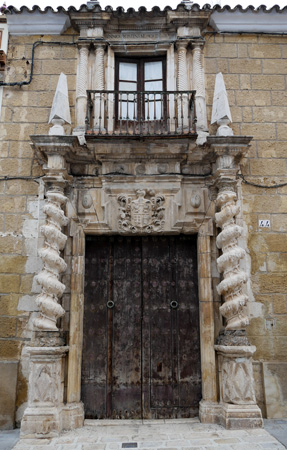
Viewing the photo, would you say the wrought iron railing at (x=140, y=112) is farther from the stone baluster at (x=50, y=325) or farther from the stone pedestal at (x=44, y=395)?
the stone pedestal at (x=44, y=395)

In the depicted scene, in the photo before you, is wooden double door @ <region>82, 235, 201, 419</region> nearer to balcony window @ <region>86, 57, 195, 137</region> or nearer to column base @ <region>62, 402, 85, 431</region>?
column base @ <region>62, 402, 85, 431</region>

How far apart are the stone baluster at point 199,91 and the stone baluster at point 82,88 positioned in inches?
61.7

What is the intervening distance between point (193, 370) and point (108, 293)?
1.47m

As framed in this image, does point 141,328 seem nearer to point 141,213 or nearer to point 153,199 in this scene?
point 141,213

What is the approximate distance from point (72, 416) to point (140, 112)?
Answer: 13.4 feet

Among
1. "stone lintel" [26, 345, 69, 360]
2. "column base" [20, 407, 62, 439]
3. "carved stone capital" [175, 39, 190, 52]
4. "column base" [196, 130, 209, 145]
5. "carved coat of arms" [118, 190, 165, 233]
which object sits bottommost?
"column base" [20, 407, 62, 439]

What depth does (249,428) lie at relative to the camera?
4254 millimetres

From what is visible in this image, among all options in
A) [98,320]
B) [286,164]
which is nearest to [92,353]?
[98,320]

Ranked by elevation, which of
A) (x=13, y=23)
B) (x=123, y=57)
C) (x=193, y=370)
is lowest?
(x=193, y=370)

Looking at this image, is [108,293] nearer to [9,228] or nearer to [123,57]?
[9,228]

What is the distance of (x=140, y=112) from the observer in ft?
18.4

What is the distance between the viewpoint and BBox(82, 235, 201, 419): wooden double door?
486 centimetres

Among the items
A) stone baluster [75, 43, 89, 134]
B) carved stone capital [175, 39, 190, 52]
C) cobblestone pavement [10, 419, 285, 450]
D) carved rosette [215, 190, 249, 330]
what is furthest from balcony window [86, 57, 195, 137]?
cobblestone pavement [10, 419, 285, 450]

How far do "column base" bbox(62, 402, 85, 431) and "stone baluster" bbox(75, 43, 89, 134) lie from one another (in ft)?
11.6
